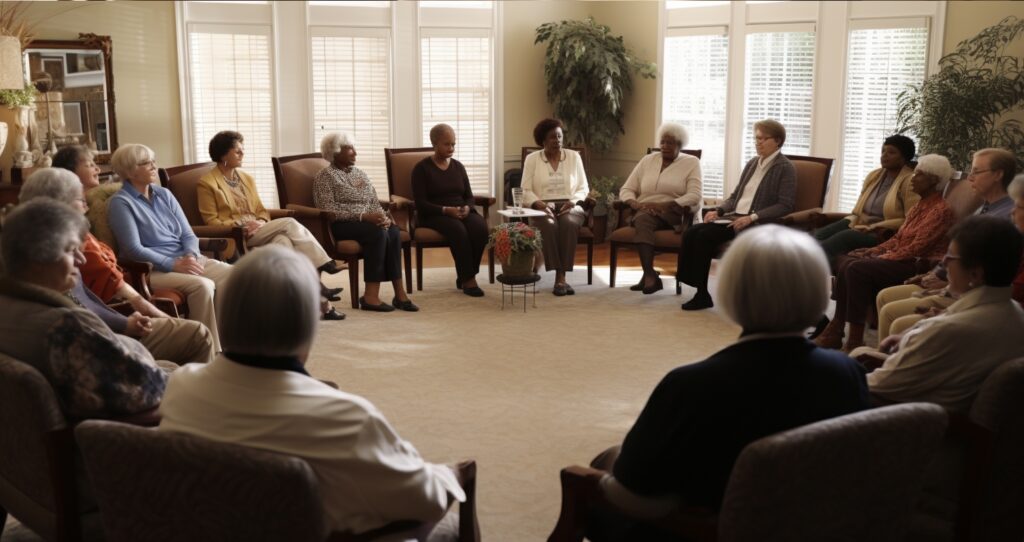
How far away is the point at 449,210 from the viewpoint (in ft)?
22.2

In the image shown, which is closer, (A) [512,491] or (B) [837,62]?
(A) [512,491]

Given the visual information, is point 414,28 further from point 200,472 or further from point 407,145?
point 200,472

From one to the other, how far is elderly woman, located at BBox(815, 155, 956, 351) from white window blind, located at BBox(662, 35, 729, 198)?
3.17 meters

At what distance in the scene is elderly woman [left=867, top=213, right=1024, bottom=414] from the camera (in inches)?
103

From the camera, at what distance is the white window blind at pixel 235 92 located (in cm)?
815

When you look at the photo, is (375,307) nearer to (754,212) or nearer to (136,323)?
(754,212)

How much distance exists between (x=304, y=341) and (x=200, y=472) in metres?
0.33

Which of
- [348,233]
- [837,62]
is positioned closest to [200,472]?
[348,233]

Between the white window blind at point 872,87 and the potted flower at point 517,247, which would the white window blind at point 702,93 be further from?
the potted flower at point 517,247

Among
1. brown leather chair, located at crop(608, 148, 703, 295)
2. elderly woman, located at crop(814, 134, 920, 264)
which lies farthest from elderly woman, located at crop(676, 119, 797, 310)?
elderly woman, located at crop(814, 134, 920, 264)

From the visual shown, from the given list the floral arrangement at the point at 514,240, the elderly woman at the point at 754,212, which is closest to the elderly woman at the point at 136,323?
the floral arrangement at the point at 514,240

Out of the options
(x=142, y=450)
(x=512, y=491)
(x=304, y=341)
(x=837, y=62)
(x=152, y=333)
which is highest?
(x=837, y=62)

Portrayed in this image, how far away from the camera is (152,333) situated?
3.81 metres

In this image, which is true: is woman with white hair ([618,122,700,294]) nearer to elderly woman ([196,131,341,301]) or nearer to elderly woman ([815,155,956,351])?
elderly woman ([815,155,956,351])
